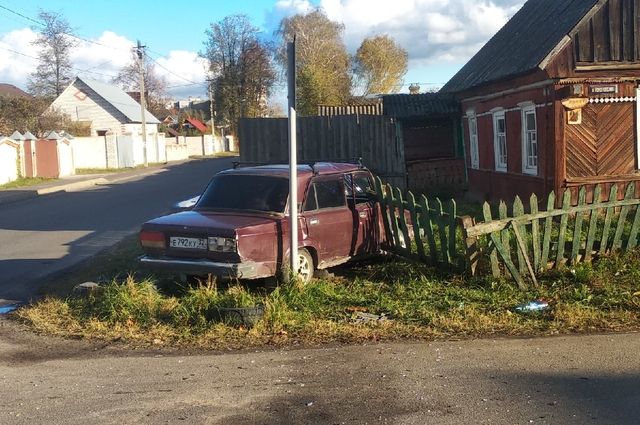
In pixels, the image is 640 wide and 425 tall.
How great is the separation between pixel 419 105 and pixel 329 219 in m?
11.0

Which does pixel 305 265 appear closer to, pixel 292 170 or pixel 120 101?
pixel 292 170

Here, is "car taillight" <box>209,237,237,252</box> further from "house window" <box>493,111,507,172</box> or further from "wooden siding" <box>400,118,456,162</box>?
"wooden siding" <box>400,118,456,162</box>

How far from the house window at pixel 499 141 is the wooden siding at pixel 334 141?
2.54 meters

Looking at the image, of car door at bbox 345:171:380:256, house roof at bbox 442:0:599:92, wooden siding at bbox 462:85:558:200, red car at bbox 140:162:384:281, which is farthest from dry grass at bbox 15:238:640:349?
house roof at bbox 442:0:599:92

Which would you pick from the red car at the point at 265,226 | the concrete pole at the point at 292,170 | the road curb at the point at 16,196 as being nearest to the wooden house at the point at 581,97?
the red car at the point at 265,226

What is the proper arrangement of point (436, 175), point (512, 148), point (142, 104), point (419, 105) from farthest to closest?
point (142, 104), point (436, 175), point (419, 105), point (512, 148)

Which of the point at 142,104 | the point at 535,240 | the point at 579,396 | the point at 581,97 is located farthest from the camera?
the point at 142,104

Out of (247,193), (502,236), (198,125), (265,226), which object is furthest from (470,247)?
(198,125)

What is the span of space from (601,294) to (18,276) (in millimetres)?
8004

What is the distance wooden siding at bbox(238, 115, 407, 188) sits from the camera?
676 inches

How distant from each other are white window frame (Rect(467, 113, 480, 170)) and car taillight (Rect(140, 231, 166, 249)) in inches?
446

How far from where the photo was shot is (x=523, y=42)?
1445cm

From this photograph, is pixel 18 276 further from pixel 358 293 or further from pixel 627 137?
pixel 627 137

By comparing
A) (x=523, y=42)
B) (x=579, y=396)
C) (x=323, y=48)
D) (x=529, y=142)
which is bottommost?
(x=579, y=396)
